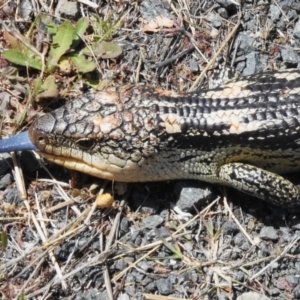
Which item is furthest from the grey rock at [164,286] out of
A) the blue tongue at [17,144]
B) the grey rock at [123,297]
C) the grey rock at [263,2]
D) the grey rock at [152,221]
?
the grey rock at [263,2]

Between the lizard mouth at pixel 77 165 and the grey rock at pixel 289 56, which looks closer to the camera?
the lizard mouth at pixel 77 165

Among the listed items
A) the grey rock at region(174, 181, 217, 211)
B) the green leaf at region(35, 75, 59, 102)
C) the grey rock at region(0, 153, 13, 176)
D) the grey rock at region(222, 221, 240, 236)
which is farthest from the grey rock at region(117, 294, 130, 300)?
the green leaf at region(35, 75, 59, 102)

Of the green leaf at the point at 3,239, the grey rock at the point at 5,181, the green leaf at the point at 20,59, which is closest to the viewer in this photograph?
the green leaf at the point at 3,239

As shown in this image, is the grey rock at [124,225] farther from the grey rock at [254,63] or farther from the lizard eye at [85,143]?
the grey rock at [254,63]

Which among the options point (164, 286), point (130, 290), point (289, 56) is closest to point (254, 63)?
point (289, 56)

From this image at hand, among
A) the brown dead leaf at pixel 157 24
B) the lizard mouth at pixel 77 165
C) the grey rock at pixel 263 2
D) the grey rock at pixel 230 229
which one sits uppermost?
the grey rock at pixel 263 2

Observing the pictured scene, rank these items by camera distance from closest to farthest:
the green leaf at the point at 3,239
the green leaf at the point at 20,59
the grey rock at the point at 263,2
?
the green leaf at the point at 3,239 → the green leaf at the point at 20,59 → the grey rock at the point at 263,2

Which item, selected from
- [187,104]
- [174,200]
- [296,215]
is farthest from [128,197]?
[296,215]

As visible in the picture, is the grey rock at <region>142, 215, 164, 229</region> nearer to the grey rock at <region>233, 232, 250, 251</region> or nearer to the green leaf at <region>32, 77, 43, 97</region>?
the grey rock at <region>233, 232, 250, 251</region>
